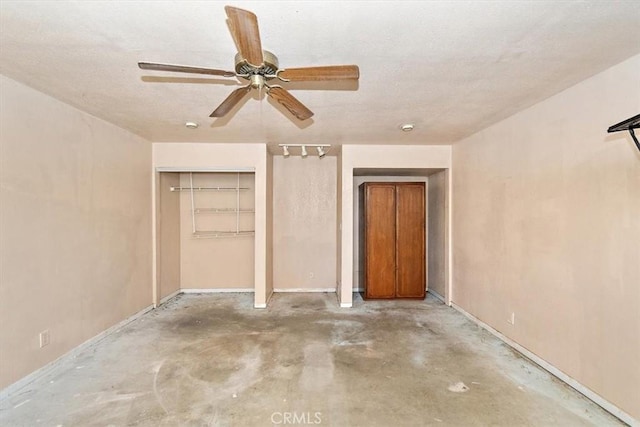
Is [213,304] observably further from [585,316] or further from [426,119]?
[585,316]

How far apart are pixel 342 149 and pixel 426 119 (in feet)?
4.86

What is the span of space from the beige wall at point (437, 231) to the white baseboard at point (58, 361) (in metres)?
4.54

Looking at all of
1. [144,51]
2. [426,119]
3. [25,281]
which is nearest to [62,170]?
[25,281]

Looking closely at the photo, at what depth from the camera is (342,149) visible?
15.0ft

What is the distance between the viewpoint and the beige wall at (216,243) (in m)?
5.49

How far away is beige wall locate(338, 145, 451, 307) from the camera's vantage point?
4.59 metres

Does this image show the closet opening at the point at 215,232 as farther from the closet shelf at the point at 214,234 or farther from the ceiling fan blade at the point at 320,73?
the ceiling fan blade at the point at 320,73

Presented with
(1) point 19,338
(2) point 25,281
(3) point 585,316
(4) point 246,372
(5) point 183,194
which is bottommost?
(4) point 246,372

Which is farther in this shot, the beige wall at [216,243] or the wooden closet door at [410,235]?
the beige wall at [216,243]


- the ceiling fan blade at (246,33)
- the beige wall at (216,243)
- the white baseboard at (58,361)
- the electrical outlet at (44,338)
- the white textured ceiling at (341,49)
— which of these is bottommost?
the white baseboard at (58,361)

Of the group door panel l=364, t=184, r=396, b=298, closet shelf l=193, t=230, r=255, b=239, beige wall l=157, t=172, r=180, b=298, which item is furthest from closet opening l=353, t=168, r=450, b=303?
beige wall l=157, t=172, r=180, b=298

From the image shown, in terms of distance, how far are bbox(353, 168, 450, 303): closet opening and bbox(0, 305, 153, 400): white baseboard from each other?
11.9 feet

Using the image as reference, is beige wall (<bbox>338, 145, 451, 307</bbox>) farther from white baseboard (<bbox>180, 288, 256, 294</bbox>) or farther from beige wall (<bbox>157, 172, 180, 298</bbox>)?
beige wall (<bbox>157, 172, 180, 298</bbox>)

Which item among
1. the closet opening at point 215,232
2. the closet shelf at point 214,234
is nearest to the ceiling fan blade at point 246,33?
the closet opening at point 215,232
